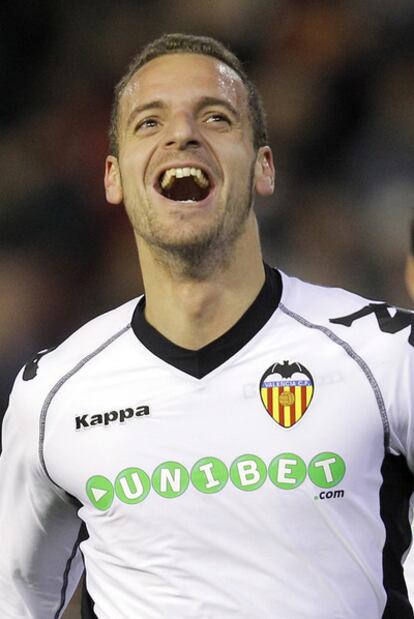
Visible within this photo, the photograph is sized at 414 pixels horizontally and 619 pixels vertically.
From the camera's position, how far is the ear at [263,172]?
93.8 inches

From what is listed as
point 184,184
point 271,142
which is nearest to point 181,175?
point 184,184

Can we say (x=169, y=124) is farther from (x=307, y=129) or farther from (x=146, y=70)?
(x=307, y=129)

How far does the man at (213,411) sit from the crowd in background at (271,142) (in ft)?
5.89

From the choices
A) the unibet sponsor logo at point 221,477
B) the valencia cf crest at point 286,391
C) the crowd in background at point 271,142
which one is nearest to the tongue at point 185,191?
the valencia cf crest at point 286,391

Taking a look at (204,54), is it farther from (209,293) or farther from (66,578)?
(66,578)

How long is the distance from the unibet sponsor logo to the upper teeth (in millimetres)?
563

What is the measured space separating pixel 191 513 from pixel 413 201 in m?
2.49

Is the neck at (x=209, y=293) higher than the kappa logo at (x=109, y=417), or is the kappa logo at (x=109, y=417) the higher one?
the neck at (x=209, y=293)

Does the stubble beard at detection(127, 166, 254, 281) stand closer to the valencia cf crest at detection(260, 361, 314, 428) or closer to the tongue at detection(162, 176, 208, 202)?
the tongue at detection(162, 176, 208, 202)

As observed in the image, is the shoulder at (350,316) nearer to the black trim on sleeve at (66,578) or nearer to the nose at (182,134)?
the nose at (182,134)

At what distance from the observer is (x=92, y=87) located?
451 centimetres

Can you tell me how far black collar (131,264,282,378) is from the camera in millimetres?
2217

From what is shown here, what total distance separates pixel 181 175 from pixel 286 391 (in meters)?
0.48

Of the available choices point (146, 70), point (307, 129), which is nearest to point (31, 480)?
point (146, 70)
